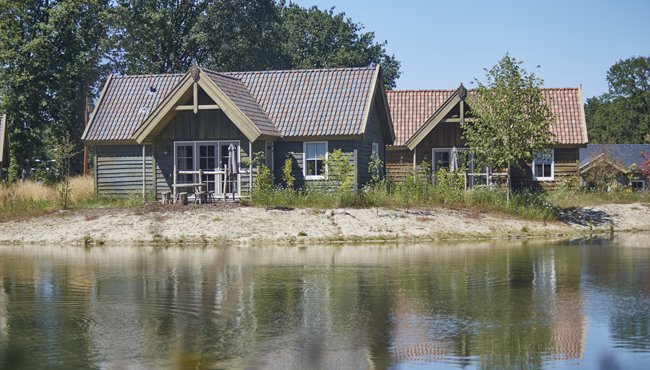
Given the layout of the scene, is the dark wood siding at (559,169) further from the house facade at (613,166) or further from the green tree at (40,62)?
the green tree at (40,62)

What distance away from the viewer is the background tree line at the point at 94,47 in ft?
163

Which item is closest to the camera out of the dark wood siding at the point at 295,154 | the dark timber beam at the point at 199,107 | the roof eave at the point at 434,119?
the dark timber beam at the point at 199,107

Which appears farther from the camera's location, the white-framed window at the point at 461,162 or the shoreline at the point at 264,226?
the white-framed window at the point at 461,162

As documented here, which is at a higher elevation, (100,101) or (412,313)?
(100,101)

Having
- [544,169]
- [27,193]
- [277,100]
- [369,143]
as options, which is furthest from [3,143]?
[544,169]

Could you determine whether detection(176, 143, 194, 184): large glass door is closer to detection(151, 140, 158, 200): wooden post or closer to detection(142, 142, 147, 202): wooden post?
detection(151, 140, 158, 200): wooden post

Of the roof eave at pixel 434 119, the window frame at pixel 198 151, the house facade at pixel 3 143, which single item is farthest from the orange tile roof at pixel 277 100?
the house facade at pixel 3 143

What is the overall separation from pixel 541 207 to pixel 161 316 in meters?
22.1

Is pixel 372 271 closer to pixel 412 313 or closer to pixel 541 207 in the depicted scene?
pixel 412 313

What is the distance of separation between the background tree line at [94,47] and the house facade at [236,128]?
47.9ft

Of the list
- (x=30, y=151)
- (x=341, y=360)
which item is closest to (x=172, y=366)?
(x=341, y=360)

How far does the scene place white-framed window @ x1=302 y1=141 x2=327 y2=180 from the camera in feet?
112

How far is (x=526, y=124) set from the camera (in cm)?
3059

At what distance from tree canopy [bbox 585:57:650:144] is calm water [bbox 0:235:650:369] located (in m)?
71.4
